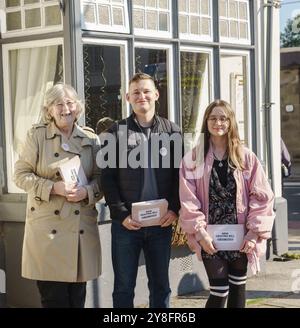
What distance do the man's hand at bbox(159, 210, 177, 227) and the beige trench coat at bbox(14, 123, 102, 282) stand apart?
0.48 metres

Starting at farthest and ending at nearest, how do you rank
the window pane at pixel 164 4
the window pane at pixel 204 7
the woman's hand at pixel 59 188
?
the window pane at pixel 204 7 < the window pane at pixel 164 4 < the woman's hand at pixel 59 188

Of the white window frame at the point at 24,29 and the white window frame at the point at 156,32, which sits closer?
the white window frame at the point at 24,29

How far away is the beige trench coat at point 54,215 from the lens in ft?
15.6

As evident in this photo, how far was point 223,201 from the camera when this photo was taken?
4.88 metres

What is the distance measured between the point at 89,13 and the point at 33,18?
0.51 m

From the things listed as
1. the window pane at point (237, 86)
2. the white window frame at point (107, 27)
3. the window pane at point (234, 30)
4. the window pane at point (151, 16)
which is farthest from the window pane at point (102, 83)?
the window pane at point (237, 86)

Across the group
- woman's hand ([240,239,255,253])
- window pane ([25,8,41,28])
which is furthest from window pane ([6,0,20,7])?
woman's hand ([240,239,255,253])

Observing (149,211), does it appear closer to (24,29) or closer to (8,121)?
(8,121)

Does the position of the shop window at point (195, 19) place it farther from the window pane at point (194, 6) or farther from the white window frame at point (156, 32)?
the white window frame at point (156, 32)

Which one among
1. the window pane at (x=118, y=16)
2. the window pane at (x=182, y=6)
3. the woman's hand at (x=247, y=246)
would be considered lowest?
the woman's hand at (x=247, y=246)

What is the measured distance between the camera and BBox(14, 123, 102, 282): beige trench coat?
4770 millimetres

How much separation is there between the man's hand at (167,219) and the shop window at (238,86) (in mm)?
3066

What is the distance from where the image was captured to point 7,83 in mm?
6262

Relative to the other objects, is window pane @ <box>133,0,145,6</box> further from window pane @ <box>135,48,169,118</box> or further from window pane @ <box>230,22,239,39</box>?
window pane @ <box>230,22,239,39</box>
